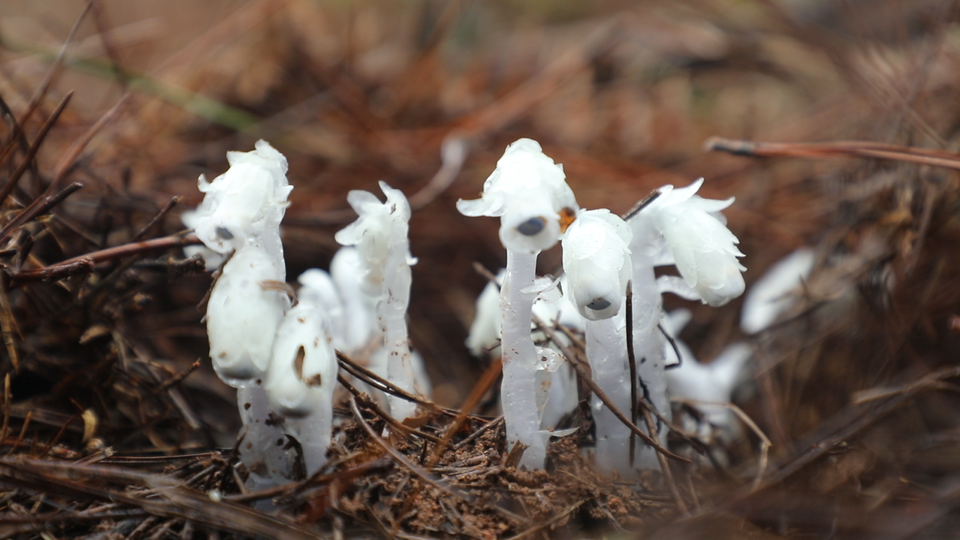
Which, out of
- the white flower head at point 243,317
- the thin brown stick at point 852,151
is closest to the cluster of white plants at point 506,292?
the white flower head at point 243,317

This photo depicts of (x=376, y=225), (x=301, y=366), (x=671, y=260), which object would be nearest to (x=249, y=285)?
(x=301, y=366)

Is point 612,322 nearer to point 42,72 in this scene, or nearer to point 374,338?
point 374,338

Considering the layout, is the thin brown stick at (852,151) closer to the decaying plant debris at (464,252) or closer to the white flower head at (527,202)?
the decaying plant debris at (464,252)

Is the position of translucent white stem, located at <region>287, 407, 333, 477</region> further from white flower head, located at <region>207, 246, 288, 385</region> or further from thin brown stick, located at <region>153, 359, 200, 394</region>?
thin brown stick, located at <region>153, 359, 200, 394</region>

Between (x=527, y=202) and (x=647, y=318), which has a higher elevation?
(x=527, y=202)

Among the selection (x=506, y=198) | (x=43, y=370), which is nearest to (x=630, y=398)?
(x=506, y=198)

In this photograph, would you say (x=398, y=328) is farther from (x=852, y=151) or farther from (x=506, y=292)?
(x=852, y=151)
